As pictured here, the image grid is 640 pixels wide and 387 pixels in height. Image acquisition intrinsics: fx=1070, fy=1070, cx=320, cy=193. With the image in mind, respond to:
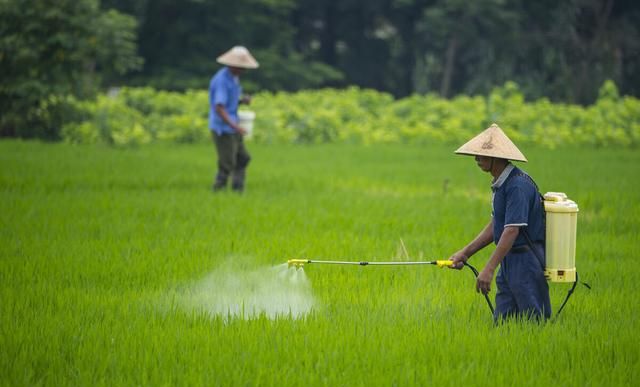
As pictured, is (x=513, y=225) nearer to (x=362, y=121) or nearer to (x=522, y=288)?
(x=522, y=288)

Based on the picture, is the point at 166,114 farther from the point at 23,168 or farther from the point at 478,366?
the point at 478,366

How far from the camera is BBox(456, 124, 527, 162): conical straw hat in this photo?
18.0 ft

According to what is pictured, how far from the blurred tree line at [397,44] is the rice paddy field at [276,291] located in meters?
13.0

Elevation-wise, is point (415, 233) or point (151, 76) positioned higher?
point (151, 76)

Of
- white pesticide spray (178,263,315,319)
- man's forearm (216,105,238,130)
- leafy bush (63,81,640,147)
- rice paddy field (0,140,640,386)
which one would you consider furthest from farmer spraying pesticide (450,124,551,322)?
leafy bush (63,81,640,147)

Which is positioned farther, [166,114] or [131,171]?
[166,114]

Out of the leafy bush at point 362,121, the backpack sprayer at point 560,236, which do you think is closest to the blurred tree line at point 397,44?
the leafy bush at point 362,121

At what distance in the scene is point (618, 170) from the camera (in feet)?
52.3

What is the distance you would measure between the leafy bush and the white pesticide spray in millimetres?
13253

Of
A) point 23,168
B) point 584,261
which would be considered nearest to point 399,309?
point 584,261

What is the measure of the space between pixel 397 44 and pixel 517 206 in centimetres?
3904

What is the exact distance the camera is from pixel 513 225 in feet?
17.9

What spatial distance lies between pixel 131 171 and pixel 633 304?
933 centimetres

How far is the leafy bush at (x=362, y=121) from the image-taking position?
21.3 metres
